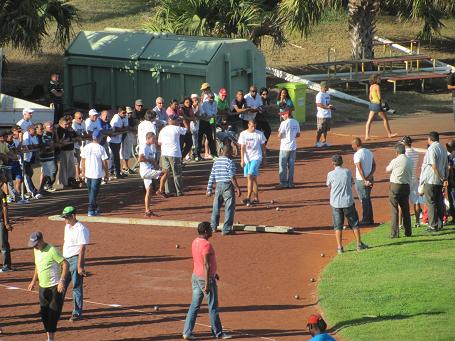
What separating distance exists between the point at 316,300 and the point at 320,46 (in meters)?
28.0

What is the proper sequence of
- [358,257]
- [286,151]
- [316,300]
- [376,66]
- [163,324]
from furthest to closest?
[376,66] → [286,151] → [358,257] → [316,300] → [163,324]

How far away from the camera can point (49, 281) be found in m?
14.8

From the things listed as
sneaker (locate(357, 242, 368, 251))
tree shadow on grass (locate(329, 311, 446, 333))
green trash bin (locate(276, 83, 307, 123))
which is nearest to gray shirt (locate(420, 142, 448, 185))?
sneaker (locate(357, 242, 368, 251))

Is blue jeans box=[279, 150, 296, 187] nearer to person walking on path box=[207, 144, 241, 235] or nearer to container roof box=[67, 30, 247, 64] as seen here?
person walking on path box=[207, 144, 241, 235]

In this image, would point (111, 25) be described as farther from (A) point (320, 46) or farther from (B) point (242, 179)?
(B) point (242, 179)

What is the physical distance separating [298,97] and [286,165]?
9.26 metres

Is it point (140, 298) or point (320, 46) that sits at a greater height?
point (320, 46)

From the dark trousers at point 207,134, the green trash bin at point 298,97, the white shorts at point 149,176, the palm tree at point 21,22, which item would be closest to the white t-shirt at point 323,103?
the dark trousers at point 207,134

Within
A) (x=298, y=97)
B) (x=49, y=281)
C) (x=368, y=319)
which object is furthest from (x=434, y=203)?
(x=298, y=97)

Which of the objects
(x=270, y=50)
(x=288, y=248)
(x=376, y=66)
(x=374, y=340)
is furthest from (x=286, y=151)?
(x=270, y=50)

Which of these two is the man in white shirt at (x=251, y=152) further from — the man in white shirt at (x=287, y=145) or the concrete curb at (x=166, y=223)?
the concrete curb at (x=166, y=223)

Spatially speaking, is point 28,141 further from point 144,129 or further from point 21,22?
point 21,22

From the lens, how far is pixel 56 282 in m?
14.9

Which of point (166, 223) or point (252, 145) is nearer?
point (166, 223)
